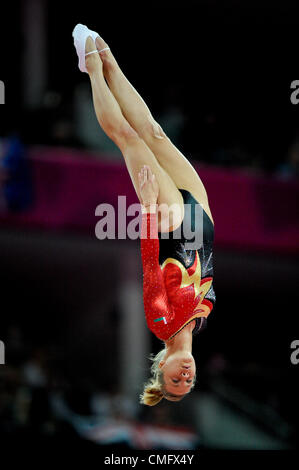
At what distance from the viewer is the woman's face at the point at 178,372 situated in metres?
4.20

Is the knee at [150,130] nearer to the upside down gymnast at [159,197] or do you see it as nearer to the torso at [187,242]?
the upside down gymnast at [159,197]

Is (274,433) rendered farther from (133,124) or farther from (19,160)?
(133,124)

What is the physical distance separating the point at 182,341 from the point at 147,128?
3.39ft

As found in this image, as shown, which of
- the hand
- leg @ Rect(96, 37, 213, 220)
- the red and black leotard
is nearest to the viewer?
the hand

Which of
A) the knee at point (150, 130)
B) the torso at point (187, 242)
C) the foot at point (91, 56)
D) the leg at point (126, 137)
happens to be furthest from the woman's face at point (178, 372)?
the foot at point (91, 56)

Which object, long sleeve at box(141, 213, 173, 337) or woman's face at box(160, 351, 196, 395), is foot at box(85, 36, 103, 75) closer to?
long sleeve at box(141, 213, 173, 337)

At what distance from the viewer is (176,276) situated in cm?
398

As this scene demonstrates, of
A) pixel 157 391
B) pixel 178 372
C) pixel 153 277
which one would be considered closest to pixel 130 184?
pixel 157 391

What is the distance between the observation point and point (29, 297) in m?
9.42

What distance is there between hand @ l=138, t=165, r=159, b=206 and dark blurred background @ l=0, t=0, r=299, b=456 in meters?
1.93

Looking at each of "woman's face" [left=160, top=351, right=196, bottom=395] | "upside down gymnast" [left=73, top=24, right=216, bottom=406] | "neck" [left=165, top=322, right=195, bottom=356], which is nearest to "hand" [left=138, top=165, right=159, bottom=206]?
"upside down gymnast" [left=73, top=24, right=216, bottom=406]

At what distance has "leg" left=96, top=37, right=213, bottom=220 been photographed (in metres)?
4.01

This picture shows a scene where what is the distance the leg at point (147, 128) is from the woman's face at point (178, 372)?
Answer: 74 centimetres
